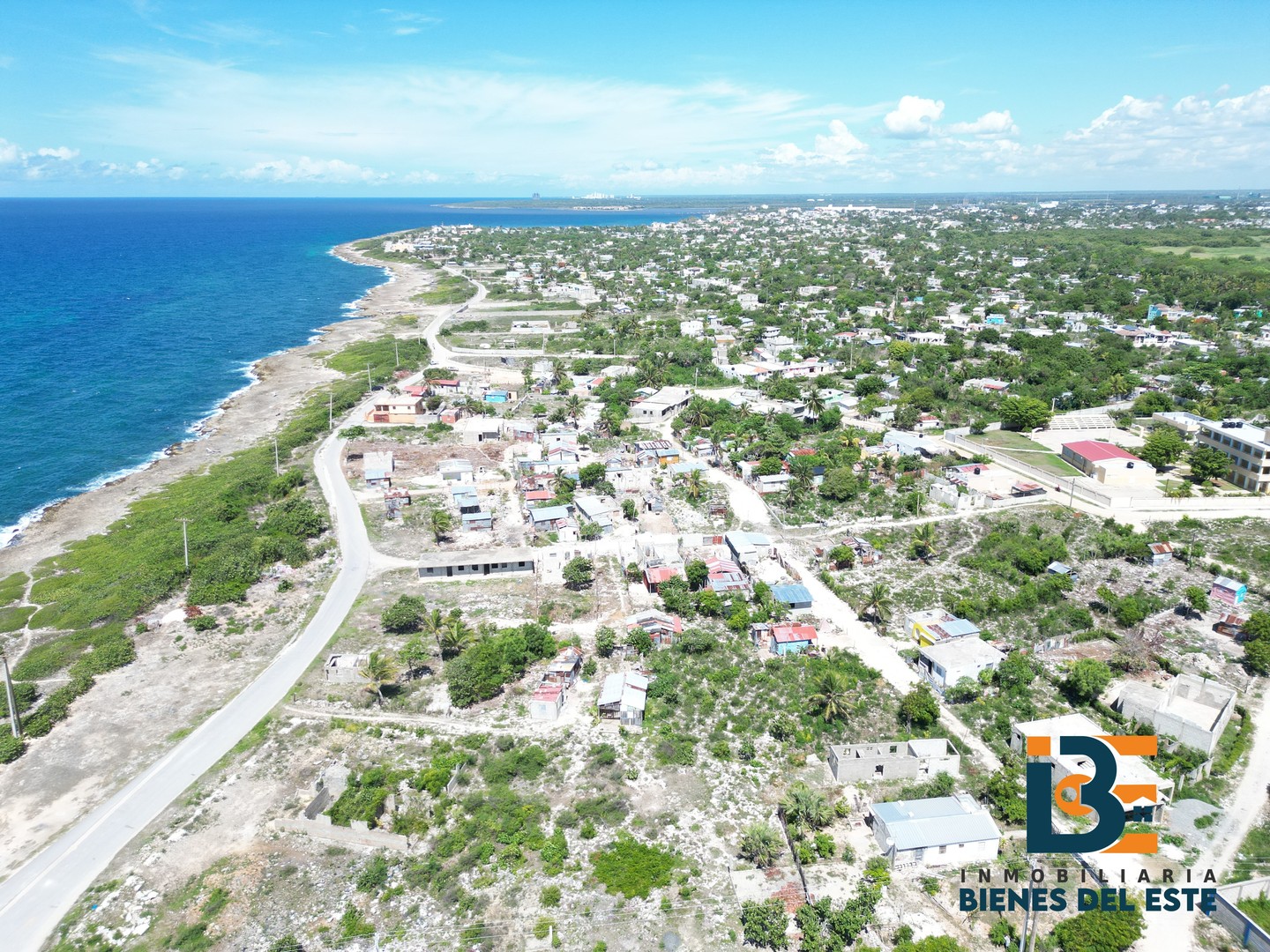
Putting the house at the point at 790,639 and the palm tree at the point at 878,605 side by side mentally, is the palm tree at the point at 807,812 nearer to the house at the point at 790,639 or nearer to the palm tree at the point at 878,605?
the house at the point at 790,639

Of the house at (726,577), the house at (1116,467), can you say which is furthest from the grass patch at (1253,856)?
the house at (1116,467)

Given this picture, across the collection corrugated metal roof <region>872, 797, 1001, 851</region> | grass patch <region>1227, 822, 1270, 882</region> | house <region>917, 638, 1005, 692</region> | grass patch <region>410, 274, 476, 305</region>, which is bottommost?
grass patch <region>1227, 822, 1270, 882</region>

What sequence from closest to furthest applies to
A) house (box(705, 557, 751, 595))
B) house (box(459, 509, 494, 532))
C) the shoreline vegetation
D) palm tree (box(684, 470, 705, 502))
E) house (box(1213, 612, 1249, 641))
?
house (box(1213, 612, 1249, 641)) → the shoreline vegetation → house (box(705, 557, 751, 595)) → house (box(459, 509, 494, 532)) → palm tree (box(684, 470, 705, 502))

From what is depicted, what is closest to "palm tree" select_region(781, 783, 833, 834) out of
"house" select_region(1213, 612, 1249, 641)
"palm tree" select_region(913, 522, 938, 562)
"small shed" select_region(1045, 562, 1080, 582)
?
"palm tree" select_region(913, 522, 938, 562)

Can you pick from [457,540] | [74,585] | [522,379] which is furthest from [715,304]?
[74,585]

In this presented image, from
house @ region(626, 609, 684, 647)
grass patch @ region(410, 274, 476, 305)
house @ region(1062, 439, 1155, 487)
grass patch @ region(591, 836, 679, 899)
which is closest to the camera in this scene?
grass patch @ region(591, 836, 679, 899)

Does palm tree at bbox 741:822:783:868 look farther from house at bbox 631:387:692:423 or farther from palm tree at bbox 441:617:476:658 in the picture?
house at bbox 631:387:692:423

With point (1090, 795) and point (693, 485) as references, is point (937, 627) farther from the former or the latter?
point (693, 485)
